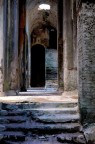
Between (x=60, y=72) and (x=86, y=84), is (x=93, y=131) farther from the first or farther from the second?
(x=60, y=72)

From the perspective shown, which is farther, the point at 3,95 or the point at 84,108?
the point at 3,95

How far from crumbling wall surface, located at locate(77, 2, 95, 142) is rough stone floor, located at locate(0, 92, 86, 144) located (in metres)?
0.35

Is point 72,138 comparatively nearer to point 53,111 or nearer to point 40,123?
point 40,123

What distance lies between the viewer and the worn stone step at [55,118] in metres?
5.96

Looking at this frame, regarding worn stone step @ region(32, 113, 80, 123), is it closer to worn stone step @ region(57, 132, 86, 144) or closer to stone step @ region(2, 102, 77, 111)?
stone step @ region(2, 102, 77, 111)

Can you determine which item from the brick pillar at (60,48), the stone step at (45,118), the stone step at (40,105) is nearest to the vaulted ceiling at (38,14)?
the brick pillar at (60,48)

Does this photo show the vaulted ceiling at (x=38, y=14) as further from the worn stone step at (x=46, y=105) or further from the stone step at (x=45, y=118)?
the stone step at (x=45, y=118)

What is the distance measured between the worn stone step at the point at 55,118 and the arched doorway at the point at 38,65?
20255mm

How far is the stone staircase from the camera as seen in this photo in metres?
5.30

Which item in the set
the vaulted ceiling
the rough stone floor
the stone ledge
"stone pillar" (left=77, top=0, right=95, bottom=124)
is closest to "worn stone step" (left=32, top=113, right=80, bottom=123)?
the rough stone floor

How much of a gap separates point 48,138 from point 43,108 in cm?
130

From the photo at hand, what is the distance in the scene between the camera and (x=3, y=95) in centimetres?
1006

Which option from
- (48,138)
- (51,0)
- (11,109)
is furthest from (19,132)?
(51,0)

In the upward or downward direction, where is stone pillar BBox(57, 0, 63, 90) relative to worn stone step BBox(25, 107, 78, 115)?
upward
